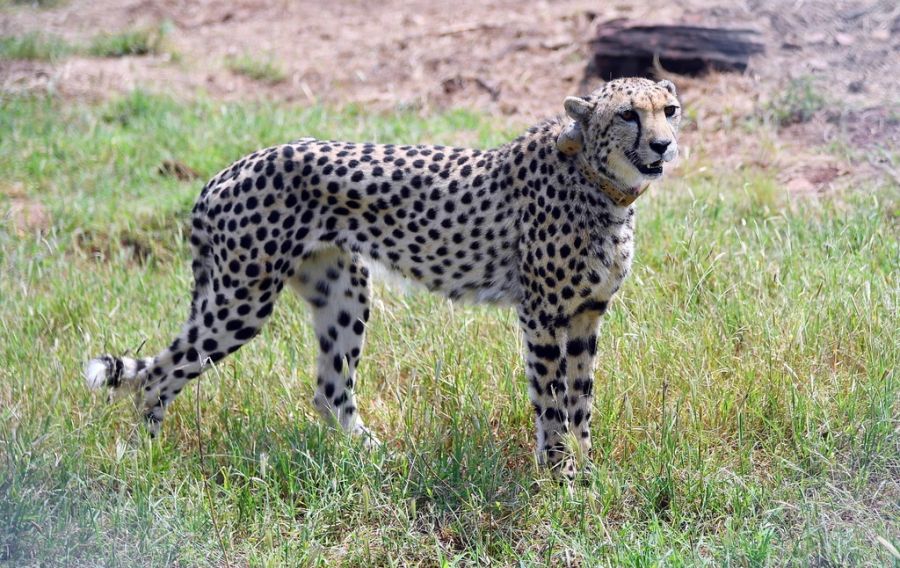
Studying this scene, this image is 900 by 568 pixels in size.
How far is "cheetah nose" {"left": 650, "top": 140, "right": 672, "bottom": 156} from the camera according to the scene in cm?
404

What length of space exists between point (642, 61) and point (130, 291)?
4121 millimetres

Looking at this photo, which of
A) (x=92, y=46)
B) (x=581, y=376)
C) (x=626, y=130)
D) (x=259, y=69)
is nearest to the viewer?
(x=626, y=130)

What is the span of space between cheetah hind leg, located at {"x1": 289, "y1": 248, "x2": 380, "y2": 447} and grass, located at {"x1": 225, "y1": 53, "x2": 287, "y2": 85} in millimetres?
5136

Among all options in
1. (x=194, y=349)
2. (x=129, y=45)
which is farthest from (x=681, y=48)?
(x=129, y=45)

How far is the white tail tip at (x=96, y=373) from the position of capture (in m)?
4.61

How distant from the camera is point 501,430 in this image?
482 centimetres

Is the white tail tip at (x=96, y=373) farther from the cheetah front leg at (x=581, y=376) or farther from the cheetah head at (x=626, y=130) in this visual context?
the cheetah head at (x=626, y=130)

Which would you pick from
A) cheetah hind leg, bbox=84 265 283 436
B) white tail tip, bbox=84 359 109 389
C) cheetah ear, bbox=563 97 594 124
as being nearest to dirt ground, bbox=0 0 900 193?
cheetah ear, bbox=563 97 594 124

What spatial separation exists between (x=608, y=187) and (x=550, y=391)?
0.81 metres

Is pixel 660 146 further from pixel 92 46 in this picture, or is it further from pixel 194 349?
pixel 92 46

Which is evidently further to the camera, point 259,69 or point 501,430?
point 259,69

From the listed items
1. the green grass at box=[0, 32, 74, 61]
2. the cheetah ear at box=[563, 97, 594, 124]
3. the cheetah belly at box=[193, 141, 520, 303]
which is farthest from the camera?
the green grass at box=[0, 32, 74, 61]

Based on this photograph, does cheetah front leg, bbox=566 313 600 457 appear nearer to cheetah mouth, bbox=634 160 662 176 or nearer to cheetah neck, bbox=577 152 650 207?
cheetah neck, bbox=577 152 650 207

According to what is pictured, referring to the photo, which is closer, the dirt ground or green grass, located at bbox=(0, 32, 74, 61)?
the dirt ground
